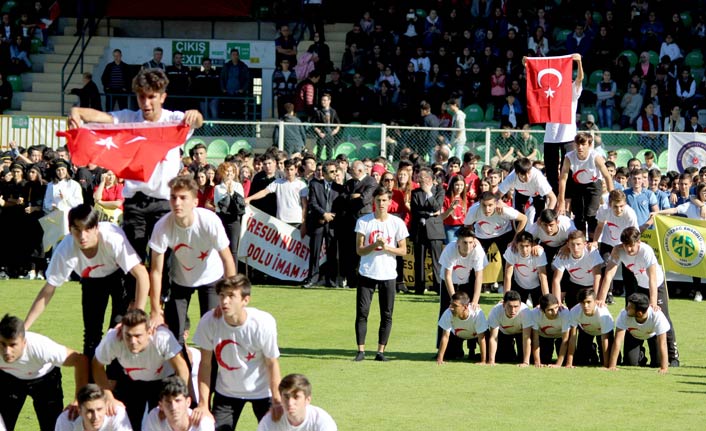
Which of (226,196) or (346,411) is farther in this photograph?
(226,196)

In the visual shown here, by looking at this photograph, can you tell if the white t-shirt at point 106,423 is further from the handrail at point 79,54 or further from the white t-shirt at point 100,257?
the handrail at point 79,54

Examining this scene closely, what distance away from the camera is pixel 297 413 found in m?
9.60

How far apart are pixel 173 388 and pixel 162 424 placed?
44cm

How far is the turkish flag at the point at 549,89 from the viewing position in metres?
15.9

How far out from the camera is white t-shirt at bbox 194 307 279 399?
10.0 m

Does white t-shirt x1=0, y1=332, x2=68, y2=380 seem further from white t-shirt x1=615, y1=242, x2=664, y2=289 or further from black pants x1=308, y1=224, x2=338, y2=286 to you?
black pants x1=308, y1=224, x2=338, y2=286

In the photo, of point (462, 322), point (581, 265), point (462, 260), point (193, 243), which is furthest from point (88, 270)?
point (581, 265)

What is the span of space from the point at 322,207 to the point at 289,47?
10.4m

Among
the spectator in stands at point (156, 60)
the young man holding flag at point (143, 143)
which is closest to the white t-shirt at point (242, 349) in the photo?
the young man holding flag at point (143, 143)

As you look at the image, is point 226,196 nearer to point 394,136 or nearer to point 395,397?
point 394,136

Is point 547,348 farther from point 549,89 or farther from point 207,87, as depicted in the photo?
point 207,87

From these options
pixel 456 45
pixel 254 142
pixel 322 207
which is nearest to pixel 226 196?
pixel 322 207

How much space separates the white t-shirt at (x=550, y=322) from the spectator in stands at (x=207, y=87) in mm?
14890

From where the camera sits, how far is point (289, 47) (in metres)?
30.5
